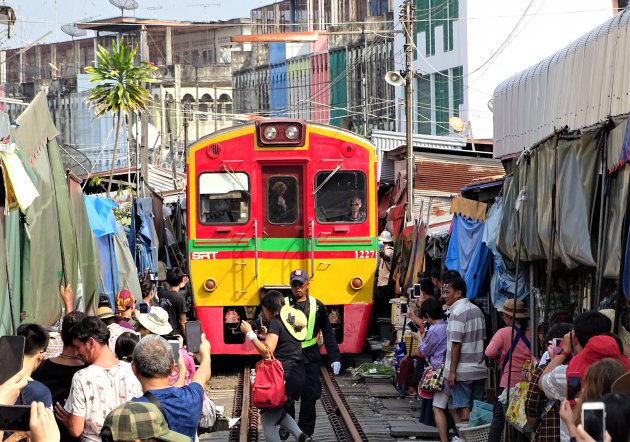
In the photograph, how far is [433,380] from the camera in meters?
13.0

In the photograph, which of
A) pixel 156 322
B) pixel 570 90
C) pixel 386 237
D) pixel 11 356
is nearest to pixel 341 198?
pixel 386 237

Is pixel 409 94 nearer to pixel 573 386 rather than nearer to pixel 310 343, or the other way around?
pixel 310 343

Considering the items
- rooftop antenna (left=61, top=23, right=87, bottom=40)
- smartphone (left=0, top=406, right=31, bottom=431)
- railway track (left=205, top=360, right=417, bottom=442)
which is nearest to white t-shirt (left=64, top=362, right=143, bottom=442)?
smartphone (left=0, top=406, right=31, bottom=431)

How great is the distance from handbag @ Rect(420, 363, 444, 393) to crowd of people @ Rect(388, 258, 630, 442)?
0.06ft

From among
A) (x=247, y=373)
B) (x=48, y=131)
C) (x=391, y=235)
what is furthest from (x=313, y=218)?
(x=48, y=131)

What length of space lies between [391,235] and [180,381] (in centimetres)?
1812

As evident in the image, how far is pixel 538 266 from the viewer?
12352 millimetres

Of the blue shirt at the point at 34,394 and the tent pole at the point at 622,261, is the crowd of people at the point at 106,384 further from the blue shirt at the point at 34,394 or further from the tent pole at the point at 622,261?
the tent pole at the point at 622,261

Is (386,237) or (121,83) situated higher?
(121,83)

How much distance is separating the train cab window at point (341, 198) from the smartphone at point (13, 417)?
14.6 meters

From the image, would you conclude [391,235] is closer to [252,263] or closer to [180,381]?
[252,263]

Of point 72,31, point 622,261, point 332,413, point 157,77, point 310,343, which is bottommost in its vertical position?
point 332,413

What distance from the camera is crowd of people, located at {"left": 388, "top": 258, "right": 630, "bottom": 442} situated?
6398mm

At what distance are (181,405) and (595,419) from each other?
2.72m
